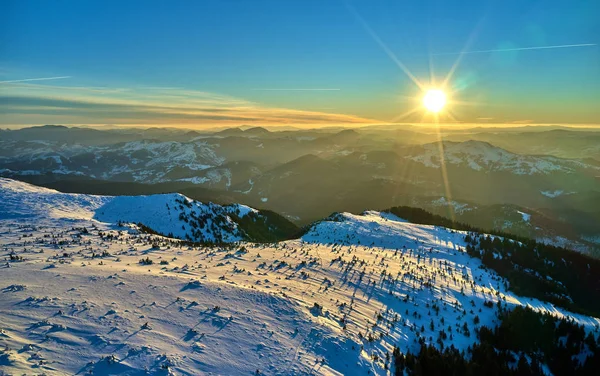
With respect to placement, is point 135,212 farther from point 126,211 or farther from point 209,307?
point 209,307

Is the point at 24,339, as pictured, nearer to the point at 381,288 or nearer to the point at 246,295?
the point at 246,295

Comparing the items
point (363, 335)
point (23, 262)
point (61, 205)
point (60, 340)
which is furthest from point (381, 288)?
point (61, 205)

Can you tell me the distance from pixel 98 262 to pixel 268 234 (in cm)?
5358

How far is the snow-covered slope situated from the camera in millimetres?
33500

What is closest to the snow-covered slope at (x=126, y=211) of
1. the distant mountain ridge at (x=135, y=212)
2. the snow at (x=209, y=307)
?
the distant mountain ridge at (x=135, y=212)

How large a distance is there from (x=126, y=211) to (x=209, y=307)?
130ft

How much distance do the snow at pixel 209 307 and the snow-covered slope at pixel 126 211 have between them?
7.08 metres

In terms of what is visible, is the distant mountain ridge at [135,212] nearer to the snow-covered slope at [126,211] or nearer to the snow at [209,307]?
the snow-covered slope at [126,211]

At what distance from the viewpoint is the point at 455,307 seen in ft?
64.3

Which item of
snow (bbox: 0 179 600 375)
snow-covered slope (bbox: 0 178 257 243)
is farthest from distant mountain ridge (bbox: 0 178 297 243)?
snow (bbox: 0 179 600 375)

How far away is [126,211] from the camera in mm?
45938

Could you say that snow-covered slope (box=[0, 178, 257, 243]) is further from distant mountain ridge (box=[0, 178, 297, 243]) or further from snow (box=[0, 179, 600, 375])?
snow (box=[0, 179, 600, 375])

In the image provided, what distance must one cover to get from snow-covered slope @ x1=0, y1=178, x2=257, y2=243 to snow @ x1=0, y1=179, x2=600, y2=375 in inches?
279

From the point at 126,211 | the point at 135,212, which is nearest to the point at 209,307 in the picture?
the point at 135,212
